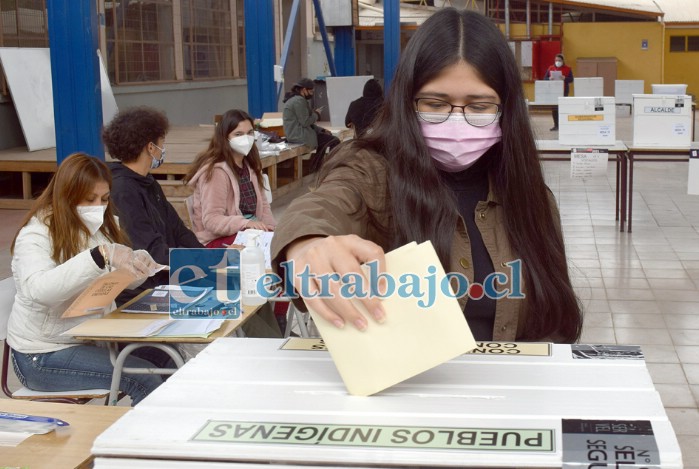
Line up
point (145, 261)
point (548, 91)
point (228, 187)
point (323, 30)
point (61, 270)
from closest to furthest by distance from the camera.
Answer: point (61, 270)
point (145, 261)
point (228, 187)
point (323, 30)
point (548, 91)

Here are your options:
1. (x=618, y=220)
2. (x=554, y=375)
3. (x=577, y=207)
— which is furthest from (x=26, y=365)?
(x=577, y=207)

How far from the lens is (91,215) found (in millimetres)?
3654

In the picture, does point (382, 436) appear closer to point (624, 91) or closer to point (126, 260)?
point (126, 260)

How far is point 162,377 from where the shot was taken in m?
3.84

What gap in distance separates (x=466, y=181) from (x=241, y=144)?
4283 mm

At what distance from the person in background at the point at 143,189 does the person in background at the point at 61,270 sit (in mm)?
771

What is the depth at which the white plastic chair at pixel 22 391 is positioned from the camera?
3504mm

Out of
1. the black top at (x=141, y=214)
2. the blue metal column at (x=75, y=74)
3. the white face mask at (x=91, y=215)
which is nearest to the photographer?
the white face mask at (x=91, y=215)

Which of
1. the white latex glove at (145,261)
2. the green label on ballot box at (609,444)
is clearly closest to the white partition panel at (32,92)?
the white latex glove at (145,261)

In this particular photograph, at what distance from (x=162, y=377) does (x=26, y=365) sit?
583mm

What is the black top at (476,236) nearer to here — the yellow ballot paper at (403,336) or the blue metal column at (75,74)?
the yellow ballot paper at (403,336)

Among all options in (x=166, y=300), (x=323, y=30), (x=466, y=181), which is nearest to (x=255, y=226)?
(x=166, y=300)

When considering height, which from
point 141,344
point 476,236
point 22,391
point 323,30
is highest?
point 323,30

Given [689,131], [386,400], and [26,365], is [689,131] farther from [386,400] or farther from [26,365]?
[386,400]
